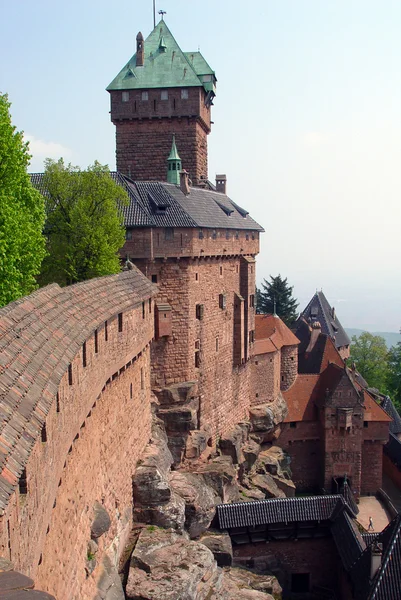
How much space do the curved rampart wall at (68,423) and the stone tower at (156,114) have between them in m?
14.5

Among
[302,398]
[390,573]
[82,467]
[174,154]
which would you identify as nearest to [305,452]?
[302,398]

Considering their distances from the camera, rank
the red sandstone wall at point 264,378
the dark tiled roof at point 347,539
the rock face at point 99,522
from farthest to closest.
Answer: the red sandstone wall at point 264,378 → the dark tiled roof at point 347,539 → the rock face at point 99,522

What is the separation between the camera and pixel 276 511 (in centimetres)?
2822

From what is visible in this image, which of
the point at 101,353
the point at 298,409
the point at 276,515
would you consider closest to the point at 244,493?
the point at 276,515

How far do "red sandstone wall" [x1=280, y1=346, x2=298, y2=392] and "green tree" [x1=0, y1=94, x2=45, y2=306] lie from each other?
23205 millimetres

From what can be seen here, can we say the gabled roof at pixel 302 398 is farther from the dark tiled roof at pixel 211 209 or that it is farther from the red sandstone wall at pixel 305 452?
the dark tiled roof at pixel 211 209

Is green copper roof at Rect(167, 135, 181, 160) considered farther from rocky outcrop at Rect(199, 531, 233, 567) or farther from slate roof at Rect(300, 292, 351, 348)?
Answer: slate roof at Rect(300, 292, 351, 348)

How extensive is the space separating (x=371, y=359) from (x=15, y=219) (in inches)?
1807

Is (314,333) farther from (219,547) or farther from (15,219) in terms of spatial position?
(15,219)

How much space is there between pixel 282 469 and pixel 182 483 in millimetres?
15443

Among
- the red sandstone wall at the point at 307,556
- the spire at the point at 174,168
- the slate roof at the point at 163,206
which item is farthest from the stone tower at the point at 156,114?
the red sandstone wall at the point at 307,556

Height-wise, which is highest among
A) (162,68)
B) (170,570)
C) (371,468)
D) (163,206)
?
(162,68)

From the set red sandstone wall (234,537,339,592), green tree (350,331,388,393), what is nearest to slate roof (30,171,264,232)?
red sandstone wall (234,537,339,592)

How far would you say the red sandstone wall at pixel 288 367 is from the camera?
38.8 metres
